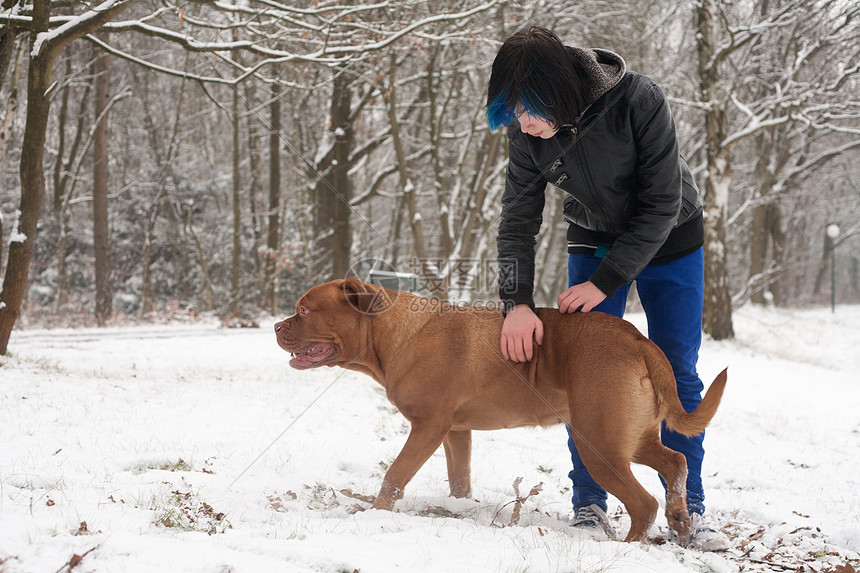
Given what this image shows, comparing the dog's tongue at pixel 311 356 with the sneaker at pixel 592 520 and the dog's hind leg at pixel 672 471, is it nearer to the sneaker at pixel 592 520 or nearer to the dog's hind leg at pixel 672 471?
the sneaker at pixel 592 520

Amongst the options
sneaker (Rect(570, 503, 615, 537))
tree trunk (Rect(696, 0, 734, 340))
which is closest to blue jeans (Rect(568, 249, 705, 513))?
sneaker (Rect(570, 503, 615, 537))

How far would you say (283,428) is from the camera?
5.19 meters

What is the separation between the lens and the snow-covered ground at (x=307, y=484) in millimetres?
2410

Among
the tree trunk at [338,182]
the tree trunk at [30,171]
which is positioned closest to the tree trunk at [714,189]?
the tree trunk at [338,182]

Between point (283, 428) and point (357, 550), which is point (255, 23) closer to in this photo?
point (283, 428)

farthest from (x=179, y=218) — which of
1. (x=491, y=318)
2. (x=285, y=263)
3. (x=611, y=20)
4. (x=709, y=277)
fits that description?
(x=491, y=318)

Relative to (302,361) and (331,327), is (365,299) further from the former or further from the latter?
(302,361)

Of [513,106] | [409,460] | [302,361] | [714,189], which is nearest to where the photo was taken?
[513,106]

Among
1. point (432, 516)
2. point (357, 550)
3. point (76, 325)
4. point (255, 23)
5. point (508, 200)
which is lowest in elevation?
point (76, 325)

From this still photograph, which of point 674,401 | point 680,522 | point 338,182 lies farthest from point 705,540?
point 338,182

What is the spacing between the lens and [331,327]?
3752 millimetres

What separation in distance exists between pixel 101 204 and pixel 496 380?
1643 centimetres

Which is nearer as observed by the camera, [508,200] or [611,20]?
[508,200]

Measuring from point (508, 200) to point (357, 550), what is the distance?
209 cm
